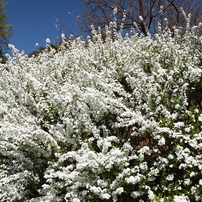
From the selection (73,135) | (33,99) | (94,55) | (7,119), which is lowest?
(73,135)

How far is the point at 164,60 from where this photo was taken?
4000 millimetres

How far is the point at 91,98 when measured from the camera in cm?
304

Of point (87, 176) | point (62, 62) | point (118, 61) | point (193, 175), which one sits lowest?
point (193, 175)

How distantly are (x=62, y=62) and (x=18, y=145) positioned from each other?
2950 millimetres

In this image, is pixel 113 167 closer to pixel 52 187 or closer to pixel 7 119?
pixel 52 187

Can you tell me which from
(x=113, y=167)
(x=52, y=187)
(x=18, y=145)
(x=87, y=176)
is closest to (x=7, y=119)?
(x=18, y=145)

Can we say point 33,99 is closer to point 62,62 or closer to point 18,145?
point 18,145

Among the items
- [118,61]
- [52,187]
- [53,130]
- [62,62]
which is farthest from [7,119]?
[62,62]

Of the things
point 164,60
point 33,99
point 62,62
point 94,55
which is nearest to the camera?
point 33,99

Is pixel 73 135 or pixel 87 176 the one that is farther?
pixel 73 135

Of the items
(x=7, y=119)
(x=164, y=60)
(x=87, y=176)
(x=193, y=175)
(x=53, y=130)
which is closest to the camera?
(x=193, y=175)

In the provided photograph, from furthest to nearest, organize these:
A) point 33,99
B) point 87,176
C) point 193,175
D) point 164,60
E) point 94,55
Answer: point 94,55 → point 164,60 → point 33,99 → point 87,176 → point 193,175

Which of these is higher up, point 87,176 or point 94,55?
point 94,55

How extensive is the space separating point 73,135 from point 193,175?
1.54m
